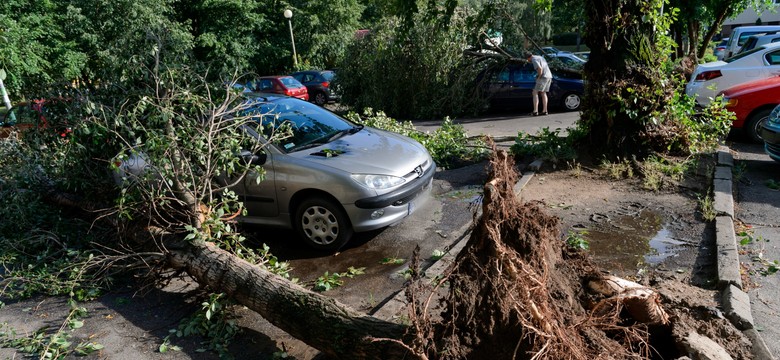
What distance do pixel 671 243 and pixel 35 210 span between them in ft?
25.0

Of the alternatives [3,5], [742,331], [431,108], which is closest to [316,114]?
[742,331]

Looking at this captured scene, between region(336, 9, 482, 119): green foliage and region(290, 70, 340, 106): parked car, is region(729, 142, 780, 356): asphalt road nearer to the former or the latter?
region(336, 9, 482, 119): green foliage

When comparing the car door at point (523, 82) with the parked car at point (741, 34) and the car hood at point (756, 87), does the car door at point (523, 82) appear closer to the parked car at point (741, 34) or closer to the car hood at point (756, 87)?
the car hood at point (756, 87)

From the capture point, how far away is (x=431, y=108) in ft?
49.6

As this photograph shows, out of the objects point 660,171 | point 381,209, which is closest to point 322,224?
point 381,209

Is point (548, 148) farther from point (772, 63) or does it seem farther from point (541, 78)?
point (772, 63)

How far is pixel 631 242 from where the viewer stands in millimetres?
5285

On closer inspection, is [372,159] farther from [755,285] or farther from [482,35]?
[482,35]

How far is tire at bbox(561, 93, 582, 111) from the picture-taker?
14008 mm

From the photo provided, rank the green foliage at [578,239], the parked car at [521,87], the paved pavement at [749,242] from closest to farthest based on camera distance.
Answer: the paved pavement at [749,242]
the green foliage at [578,239]
the parked car at [521,87]

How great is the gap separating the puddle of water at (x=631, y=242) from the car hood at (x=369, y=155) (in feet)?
7.17

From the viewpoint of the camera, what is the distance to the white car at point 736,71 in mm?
9680

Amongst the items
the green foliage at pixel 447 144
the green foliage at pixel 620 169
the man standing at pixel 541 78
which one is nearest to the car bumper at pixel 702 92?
the man standing at pixel 541 78

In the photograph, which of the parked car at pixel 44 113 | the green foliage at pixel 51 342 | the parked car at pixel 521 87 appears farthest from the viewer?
the parked car at pixel 521 87
